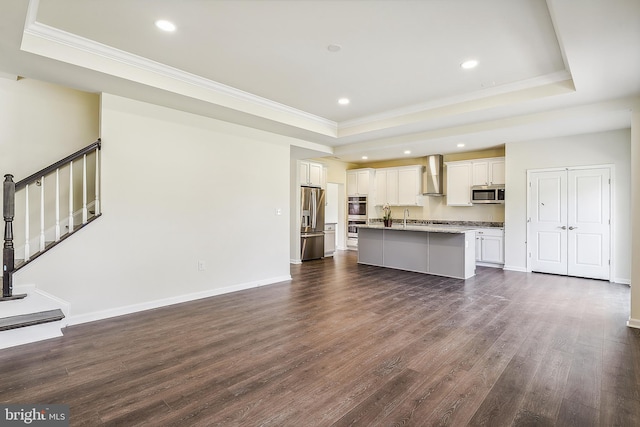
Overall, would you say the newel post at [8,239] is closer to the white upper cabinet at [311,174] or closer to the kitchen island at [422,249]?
the white upper cabinet at [311,174]

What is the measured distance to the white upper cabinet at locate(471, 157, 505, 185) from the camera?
7012mm

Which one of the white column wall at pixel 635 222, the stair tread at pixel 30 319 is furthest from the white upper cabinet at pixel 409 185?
the stair tread at pixel 30 319

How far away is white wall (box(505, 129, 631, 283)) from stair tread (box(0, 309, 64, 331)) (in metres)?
7.52

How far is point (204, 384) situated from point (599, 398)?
109 inches

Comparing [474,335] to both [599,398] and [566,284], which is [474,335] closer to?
[599,398]

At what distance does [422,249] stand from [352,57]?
13.6 feet

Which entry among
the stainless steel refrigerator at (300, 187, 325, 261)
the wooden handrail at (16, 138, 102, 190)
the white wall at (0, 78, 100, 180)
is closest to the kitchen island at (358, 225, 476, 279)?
the stainless steel refrigerator at (300, 187, 325, 261)

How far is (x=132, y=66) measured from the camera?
3402mm

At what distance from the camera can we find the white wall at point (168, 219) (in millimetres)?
3639

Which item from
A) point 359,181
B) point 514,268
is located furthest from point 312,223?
point 514,268

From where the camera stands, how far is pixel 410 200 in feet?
28.5

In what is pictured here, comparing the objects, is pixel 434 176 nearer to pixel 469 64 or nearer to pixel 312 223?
pixel 312 223

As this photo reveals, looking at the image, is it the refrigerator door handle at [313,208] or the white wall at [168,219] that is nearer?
the white wall at [168,219]

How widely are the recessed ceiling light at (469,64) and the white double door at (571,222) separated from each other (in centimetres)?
380
